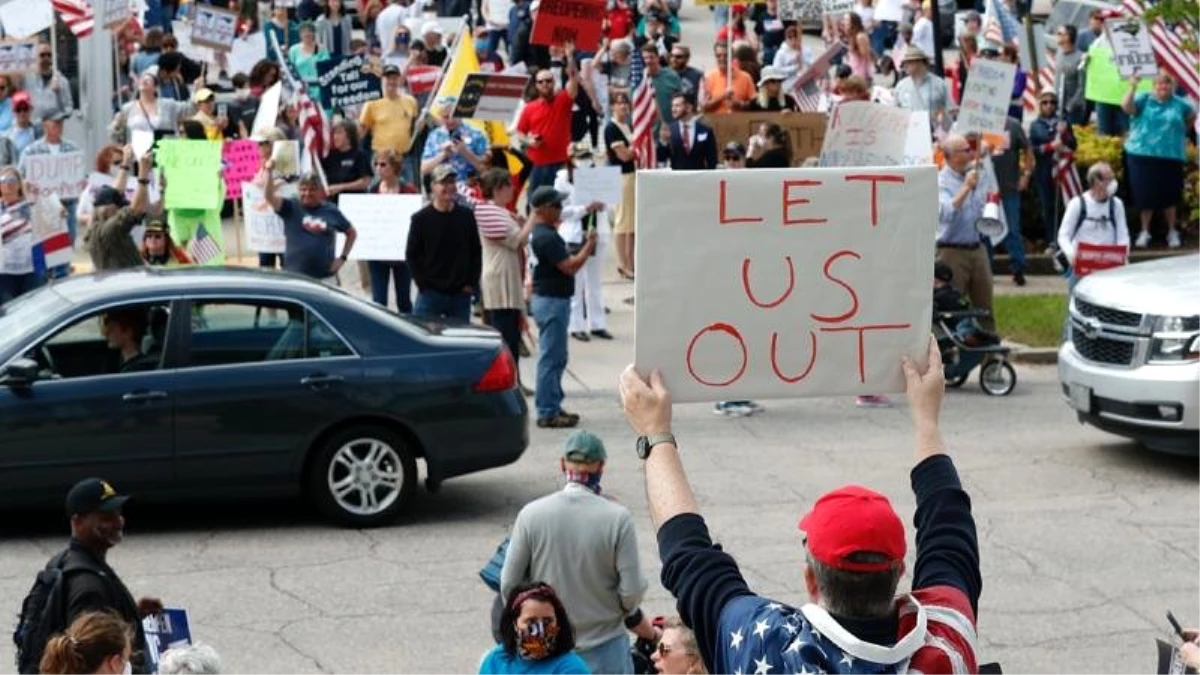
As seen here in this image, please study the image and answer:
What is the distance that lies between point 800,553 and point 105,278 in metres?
4.39

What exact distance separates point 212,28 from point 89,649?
21.4m

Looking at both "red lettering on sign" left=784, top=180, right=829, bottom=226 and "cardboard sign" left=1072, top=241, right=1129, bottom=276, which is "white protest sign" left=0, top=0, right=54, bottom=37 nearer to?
"cardboard sign" left=1072, top=241, right=1129, bottom=276

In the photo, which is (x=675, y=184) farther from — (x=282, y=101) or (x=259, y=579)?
(x=282, y=101)

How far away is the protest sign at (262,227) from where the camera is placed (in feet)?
67.1

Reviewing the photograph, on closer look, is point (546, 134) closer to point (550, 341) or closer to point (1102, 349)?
point (550, 341)

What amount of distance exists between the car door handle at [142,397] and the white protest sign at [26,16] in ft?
46.2

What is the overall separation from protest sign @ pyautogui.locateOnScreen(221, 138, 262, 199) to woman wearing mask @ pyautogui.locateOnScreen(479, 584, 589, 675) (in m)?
14.2

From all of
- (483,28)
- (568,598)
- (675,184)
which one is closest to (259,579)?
(568,598)

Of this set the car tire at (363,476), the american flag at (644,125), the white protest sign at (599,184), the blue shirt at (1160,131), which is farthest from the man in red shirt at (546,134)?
the car tire at (363,476)

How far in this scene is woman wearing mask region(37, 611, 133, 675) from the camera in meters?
6.43

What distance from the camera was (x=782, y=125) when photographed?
2431 centimetres

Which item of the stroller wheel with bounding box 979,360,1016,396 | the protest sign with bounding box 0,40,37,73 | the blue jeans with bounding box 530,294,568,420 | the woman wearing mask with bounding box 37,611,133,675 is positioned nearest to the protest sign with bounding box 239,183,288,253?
the blue jeans with bounding box 530,294,568,420

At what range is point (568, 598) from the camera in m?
8.70

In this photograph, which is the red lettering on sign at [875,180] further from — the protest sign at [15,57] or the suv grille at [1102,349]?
the protest sign at [15,57]
